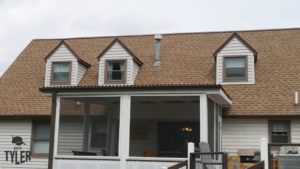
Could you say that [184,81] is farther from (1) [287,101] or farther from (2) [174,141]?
(1) [287,101]

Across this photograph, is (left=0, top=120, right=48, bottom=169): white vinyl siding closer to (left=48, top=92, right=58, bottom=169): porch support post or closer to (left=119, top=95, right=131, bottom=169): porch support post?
(left=48, top=92, right=58, bottom=169): porch support post

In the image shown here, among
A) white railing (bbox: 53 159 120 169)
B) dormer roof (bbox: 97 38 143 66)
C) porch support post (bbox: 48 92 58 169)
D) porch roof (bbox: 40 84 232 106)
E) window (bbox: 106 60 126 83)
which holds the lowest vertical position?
white railing (bbox: 53 159 120 169)

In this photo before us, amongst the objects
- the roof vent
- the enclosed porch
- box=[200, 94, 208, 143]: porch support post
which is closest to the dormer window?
the enclosed porch

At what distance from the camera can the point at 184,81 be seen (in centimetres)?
1777

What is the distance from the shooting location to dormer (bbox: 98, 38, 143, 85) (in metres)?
18.1

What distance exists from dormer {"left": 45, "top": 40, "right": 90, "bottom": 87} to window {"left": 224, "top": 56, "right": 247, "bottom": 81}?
567 cm

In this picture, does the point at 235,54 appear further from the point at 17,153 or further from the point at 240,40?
the point at 17,153

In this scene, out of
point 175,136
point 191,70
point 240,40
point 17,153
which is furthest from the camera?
point 191,70

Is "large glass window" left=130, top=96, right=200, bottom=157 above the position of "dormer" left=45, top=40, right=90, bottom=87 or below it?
below

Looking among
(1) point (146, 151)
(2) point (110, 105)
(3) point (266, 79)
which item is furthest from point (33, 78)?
(3) point (266, 79)

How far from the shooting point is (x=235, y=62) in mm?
17750

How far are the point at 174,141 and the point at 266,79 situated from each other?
406 centimetres

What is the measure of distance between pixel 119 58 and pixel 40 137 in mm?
4181

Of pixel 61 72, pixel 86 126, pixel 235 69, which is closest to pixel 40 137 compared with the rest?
pixel 86 126
